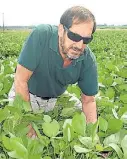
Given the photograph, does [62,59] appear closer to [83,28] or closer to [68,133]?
[83,28]

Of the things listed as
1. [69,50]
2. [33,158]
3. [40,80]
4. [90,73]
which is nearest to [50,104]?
[40,80]

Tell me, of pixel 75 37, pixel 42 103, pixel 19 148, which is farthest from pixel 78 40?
pixel 42 103

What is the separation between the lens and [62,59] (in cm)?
254

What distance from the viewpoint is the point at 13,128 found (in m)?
1.86

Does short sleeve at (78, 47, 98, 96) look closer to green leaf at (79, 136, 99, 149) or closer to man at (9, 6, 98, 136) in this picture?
man at (9, 6, 98, 136)

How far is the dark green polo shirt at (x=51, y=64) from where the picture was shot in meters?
2.44

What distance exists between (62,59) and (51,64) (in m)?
0.08

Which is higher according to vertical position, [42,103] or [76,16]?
[76,16]

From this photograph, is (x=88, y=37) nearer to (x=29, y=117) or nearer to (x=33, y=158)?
(x=29, y=117)

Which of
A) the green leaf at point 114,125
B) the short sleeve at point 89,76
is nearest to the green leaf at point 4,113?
the green leaf at point 114,125

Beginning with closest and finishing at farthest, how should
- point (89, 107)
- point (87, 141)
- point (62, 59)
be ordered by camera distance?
1. point (87, 141)
2. point (62, 59)
3. point (89, 107)

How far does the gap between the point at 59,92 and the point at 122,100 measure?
0.46 m

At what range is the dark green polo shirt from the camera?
244 centimetres

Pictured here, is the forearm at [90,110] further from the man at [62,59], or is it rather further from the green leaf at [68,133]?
the green leaf at [68,133]
